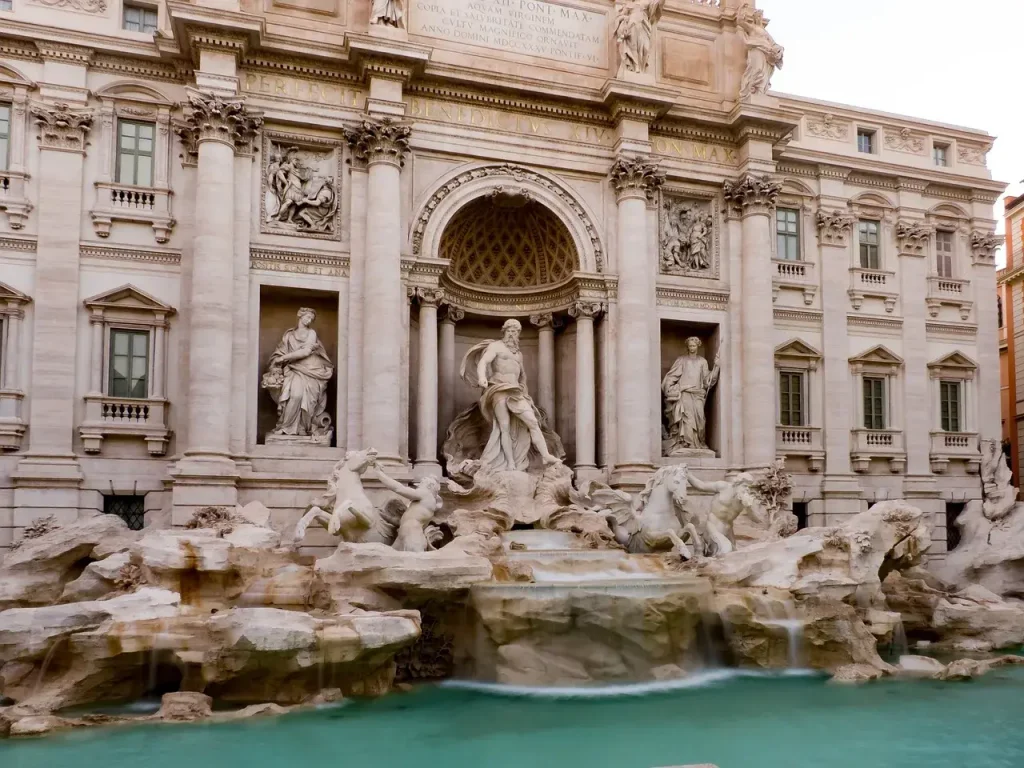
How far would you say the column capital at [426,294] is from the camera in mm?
18297

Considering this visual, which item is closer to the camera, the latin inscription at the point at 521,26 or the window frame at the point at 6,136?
the window frame at the point at 6,136

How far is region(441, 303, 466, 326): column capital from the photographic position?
19.7 meters

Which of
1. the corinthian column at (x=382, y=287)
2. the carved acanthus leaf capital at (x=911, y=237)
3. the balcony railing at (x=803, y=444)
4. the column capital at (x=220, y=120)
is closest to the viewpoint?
the column capital at (x=220, y=120)

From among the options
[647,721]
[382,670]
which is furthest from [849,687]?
[382,670]

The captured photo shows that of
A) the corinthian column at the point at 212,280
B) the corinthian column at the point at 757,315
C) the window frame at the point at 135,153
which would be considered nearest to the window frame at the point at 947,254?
the corinthian column at the point at 757,315

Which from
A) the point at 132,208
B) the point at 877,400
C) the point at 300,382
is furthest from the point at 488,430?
the point at 877,400

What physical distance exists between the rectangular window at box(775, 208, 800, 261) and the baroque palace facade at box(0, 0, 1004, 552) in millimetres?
87

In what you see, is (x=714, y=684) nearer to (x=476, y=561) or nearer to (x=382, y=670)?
(x=476, y=561)

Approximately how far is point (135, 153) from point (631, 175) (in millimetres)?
10173

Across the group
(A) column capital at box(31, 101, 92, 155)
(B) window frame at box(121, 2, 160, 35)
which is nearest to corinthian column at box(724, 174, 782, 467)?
(B) window frame at box(121, 2, 160, 35)

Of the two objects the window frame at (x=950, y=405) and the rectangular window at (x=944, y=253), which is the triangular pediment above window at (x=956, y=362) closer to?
the window frame at (x=950, y=405)

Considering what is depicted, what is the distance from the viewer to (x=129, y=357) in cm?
1728

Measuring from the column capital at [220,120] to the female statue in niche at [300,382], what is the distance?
11.6 ft

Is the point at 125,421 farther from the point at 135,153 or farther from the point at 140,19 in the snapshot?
the point at 140,19
